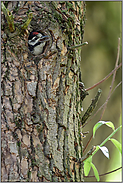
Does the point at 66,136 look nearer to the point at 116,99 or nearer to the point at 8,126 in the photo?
the point at 8,126

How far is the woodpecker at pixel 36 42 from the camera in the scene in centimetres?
136

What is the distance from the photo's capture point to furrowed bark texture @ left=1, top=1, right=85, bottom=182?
1.22 m

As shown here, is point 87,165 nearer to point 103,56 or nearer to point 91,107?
point 91,107

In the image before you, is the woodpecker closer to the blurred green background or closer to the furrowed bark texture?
the furrowed bark texture

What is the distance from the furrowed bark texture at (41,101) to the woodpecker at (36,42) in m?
0.03

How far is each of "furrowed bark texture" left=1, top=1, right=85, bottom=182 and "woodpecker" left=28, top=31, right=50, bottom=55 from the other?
0.03 m

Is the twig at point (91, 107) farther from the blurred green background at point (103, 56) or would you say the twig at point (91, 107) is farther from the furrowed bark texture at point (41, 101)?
the blurred green background at point (103, 56)

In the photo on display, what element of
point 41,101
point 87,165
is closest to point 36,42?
point 41,101

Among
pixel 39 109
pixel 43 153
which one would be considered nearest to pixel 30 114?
pixel 39 109

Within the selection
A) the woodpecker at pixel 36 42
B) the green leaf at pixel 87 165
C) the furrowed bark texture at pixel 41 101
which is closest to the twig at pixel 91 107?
the furrowed bark texture at pixel 41 101

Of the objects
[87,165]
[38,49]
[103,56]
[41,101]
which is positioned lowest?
[87,165]

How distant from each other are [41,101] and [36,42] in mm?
357

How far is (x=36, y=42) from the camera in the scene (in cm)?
134

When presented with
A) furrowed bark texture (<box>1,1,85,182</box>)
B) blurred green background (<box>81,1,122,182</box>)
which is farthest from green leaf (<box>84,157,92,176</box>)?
blurred green background (<box>81,1,122,182</box>)
